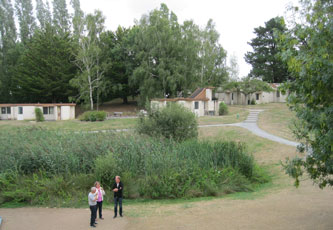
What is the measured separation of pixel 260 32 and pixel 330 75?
49496mm

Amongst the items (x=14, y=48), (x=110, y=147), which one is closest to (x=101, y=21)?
(x=14, y=48)

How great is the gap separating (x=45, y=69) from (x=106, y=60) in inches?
381

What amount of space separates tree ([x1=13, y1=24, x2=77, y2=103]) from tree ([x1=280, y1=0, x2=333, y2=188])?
141 feet

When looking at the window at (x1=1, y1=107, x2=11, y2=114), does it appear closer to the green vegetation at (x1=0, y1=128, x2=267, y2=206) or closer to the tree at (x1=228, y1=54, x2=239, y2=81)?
the green vegetation at (x1=0, y1=128, x2=267, y2=206)

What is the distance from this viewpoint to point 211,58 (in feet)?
158

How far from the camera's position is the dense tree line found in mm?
41156

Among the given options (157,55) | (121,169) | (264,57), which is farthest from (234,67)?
(121,169)

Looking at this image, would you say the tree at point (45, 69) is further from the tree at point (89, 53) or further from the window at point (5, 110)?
the window at point (5, 110)

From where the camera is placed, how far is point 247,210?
9547 millimetres

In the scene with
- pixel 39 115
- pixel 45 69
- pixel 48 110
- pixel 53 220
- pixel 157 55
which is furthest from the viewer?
pixel 45 69

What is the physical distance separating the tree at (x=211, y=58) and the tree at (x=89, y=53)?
53.1ft

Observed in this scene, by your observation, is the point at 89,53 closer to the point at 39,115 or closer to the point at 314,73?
the point at 39,115


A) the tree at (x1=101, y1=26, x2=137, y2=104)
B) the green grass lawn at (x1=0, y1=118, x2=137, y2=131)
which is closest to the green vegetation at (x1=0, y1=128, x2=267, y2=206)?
the green grass lawn at (x1=0, y1=118, x2=137, y2=131)

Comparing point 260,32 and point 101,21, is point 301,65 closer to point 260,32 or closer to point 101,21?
point 101,21
